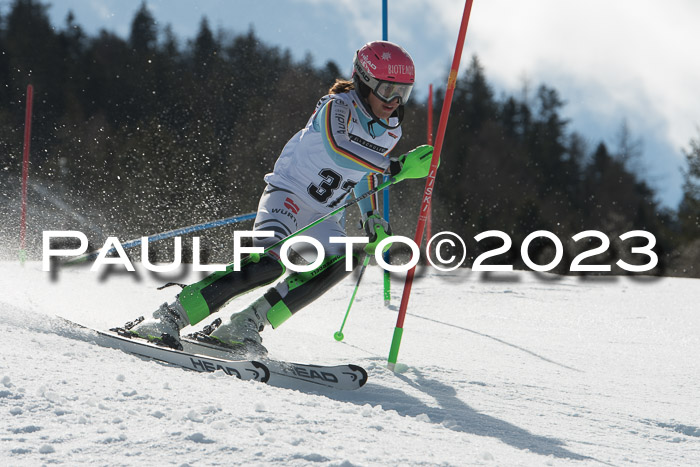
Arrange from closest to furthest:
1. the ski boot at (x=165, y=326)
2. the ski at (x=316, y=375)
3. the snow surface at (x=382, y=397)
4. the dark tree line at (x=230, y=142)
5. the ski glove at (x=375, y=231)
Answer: the snow surface at (x=382, y=397)
the ski at (x=316, y=375)
the ski boot at (x=165, y=326)
the ski glove at (x=375, y=231)
the dark tree line at (x=230, y=142)

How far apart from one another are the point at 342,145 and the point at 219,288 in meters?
0.81

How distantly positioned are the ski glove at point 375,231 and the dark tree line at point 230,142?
1628cm

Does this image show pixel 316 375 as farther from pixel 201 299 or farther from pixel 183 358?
pixel 201 299

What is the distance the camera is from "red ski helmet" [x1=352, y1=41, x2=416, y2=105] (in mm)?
2967

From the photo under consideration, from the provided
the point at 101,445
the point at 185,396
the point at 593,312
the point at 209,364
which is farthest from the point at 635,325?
the point at 101,445

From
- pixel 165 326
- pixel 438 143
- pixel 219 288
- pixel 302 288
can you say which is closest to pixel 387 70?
pixel 438 143

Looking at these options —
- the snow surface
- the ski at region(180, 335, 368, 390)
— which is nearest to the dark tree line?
the snow surface

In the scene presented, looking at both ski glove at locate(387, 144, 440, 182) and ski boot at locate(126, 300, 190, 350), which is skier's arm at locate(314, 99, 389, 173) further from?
ski boot at locate(126, 300, 190, 350)

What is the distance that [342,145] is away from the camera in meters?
2.89

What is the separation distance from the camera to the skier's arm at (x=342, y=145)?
2869 mm

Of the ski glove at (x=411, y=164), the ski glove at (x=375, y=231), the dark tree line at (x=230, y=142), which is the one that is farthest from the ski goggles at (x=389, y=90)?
the dark tree line at (x=230, y=142)

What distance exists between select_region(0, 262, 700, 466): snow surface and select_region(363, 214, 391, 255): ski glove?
528 mm

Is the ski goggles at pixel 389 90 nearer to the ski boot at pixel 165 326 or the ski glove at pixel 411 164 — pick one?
the ski glove at pixel 411 164

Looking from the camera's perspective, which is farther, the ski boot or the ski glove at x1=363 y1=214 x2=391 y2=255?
the ski glove at x1=363 y1=214 x2=391 y2=255
